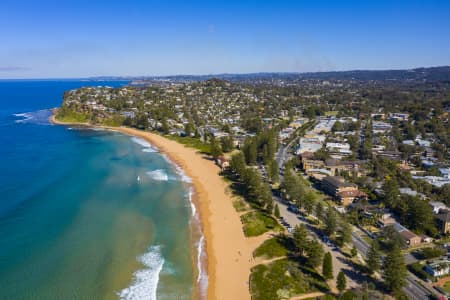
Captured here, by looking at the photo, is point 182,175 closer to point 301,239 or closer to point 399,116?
point 301,239

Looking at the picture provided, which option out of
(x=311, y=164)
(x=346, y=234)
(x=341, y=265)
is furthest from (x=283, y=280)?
(x=311, y=164)

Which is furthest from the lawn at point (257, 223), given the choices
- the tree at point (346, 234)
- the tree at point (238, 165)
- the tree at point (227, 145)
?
the tree at point (227, 145)

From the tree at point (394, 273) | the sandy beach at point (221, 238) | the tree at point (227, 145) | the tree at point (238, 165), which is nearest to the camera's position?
the tree at point (394, 273)

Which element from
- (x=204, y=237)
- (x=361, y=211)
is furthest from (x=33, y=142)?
(x=361, y=211)

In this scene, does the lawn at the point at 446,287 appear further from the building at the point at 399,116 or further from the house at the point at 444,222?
the building at the point at 399,116

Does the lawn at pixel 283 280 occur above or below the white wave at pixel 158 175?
below

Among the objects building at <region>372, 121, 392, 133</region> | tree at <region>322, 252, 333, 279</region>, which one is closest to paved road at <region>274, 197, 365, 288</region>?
tree at <region>322, 252, 333, 279</region>
